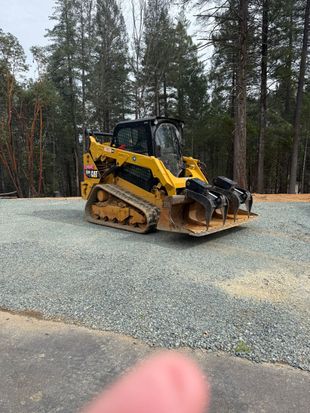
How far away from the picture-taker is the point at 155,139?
5809mm

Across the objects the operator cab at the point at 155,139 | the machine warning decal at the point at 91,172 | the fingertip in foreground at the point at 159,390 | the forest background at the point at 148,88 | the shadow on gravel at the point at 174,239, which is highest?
the forest background at the point at 148,88

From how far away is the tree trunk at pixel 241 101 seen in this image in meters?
10.3

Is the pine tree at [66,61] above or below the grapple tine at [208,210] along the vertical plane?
above

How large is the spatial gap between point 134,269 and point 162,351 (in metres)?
1.58

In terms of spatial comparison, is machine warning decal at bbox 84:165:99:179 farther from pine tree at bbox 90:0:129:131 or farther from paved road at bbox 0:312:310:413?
pine tree at bbox 90:0:129:131

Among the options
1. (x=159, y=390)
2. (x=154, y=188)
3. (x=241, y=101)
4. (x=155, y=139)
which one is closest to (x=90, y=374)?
(x=159, y=390)

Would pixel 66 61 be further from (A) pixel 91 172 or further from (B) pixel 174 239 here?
(B) pixel 174 239

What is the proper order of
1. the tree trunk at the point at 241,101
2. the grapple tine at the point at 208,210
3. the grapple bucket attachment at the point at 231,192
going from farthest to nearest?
the tree trunk at the point at 241,101 < the grapple bucket attachment at the point at 231,192 < the grapple tine at the point at 208,210

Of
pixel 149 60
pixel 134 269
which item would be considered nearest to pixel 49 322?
pixel 134 269

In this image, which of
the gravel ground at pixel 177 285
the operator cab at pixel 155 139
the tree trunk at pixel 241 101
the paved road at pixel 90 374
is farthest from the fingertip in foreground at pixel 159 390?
the tree trunk at pixel 241 101

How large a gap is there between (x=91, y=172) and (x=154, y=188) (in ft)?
6.64

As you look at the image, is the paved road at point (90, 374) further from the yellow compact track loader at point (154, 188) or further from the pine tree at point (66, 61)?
the pine tree at point (66, 61)

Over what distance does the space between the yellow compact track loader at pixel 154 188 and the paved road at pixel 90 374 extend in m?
2.62

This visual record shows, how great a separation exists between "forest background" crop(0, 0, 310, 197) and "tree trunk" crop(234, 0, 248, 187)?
2.18 meters
